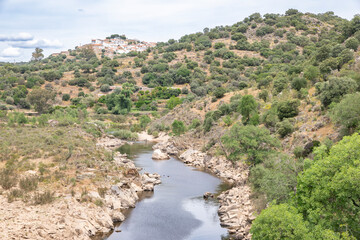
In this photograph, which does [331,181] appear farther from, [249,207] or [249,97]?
[249,97]

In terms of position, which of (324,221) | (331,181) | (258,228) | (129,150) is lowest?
(129,150)

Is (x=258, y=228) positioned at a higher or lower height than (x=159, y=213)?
higher

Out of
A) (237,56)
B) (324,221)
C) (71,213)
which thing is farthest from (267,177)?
(237,56)

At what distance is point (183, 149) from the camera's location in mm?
70375

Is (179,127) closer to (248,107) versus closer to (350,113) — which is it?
(248,107)

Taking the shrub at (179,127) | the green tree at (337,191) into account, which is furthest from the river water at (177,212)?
the shrub at (179,127)

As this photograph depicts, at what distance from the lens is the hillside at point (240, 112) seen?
65.1ft

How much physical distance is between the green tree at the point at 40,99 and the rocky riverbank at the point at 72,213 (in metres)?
68.1

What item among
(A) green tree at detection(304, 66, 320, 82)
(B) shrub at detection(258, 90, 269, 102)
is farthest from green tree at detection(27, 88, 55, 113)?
(A) green tree at detection(304, 66, 320, 82)

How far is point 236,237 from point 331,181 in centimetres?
1412

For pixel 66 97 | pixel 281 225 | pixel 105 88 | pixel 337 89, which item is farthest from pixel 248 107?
pixel 66 97

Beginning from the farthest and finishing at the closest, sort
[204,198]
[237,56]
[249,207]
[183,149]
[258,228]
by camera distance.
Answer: [237,56] → [183,149] → [204,198] → [249,207] → [258,228]

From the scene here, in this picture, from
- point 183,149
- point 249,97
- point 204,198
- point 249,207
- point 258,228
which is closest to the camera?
point 258,228

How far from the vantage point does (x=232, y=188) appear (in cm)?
4169
